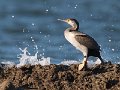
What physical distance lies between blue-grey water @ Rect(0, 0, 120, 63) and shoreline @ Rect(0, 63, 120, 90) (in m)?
5.09

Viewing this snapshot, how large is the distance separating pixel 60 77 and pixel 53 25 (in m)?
12.7

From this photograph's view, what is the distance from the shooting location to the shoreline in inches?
419

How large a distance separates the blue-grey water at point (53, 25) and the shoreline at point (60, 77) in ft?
16.7

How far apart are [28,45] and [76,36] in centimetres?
753

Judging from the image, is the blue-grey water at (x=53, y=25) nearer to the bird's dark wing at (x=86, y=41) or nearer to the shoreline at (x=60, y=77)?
the bird's dark wing at (x=86, y=41)

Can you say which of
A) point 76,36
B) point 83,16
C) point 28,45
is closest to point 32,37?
point 28,45

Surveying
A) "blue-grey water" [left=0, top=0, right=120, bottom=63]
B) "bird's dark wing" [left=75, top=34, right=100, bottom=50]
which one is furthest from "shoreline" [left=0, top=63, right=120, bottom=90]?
"blue-grey water" [left=0, top=0, right=120, bottom=63]

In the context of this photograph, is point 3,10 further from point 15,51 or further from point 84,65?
point 84,65

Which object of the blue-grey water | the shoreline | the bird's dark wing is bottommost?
the blue-grey water

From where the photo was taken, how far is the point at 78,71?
11242 mm

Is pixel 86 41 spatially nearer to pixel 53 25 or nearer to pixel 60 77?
pixel 60 77

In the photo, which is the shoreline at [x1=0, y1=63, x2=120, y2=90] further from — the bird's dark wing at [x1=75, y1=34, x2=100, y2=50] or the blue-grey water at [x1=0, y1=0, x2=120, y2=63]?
the blue-grey water at [x1=0, y1=0, x2=120, y2=63]

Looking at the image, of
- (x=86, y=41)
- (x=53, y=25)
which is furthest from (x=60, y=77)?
(x=53, y=25)

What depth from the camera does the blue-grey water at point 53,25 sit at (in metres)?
18.5
